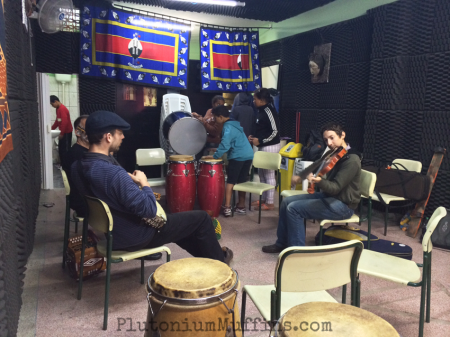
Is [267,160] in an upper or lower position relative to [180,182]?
upper

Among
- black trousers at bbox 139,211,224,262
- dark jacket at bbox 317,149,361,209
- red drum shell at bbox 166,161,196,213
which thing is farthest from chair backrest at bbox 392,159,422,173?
black trousers at bbox 139,211,224,262

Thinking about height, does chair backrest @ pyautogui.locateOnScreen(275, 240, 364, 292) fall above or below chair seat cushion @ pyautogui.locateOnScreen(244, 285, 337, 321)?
above

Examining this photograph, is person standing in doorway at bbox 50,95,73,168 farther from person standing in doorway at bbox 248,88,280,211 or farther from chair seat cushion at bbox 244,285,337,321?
chair seat cushion at bbox 244,285,337,321

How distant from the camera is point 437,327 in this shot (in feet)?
7.52

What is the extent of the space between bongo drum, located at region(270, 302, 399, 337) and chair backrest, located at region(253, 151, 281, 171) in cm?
309

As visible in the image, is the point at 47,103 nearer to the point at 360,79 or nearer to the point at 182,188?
the point at 182,188

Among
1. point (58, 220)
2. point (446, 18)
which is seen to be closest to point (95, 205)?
point (58, 220)

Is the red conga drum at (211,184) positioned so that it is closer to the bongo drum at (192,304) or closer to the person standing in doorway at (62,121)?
the bongo drum at (192,304)

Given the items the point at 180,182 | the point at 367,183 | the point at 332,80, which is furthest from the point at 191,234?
the point at 332,80

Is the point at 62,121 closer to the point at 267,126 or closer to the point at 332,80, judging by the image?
the point at 267,126

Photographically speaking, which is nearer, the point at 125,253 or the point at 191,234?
the point at 125,253

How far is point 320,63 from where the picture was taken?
18.5 ft

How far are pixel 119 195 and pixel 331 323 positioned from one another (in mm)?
1362

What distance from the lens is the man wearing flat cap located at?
2.14 metres
